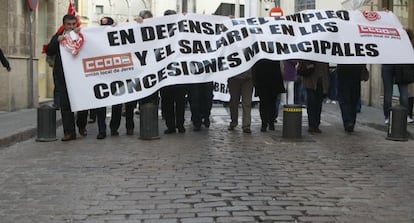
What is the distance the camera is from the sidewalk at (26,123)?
9336 mm

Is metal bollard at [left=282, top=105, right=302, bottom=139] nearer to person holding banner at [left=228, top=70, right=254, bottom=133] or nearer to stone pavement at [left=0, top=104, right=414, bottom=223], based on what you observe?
stone pavement at [left=0, top=104, right=414, bottom=223]

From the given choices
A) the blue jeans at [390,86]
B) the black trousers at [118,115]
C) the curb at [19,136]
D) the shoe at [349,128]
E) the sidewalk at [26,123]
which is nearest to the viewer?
the curb at [19,136]

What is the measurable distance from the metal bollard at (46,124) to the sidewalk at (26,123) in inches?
18.3

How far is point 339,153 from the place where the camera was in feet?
26.5

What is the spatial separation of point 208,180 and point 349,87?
16.1 feet

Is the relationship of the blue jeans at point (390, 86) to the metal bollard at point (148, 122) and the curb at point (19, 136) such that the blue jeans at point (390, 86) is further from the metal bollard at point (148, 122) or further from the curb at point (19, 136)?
the curb at point (19, 136)

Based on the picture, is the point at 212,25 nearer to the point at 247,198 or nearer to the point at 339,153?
the point at 339,153

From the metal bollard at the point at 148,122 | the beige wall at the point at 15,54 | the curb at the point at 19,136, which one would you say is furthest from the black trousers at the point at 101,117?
the beige wall at the point at 15,54

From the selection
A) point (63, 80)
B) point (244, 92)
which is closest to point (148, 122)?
point (63, 80)

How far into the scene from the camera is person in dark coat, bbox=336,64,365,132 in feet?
33.3

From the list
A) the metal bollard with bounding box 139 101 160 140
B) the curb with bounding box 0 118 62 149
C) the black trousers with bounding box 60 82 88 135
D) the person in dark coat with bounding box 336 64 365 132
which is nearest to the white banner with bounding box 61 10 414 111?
the black trousers with bounding box 60 82 88 135

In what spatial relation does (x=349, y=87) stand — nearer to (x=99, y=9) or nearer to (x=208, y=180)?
(x=208, y=180)

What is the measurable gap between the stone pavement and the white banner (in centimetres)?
94

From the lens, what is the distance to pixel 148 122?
30.5ft
